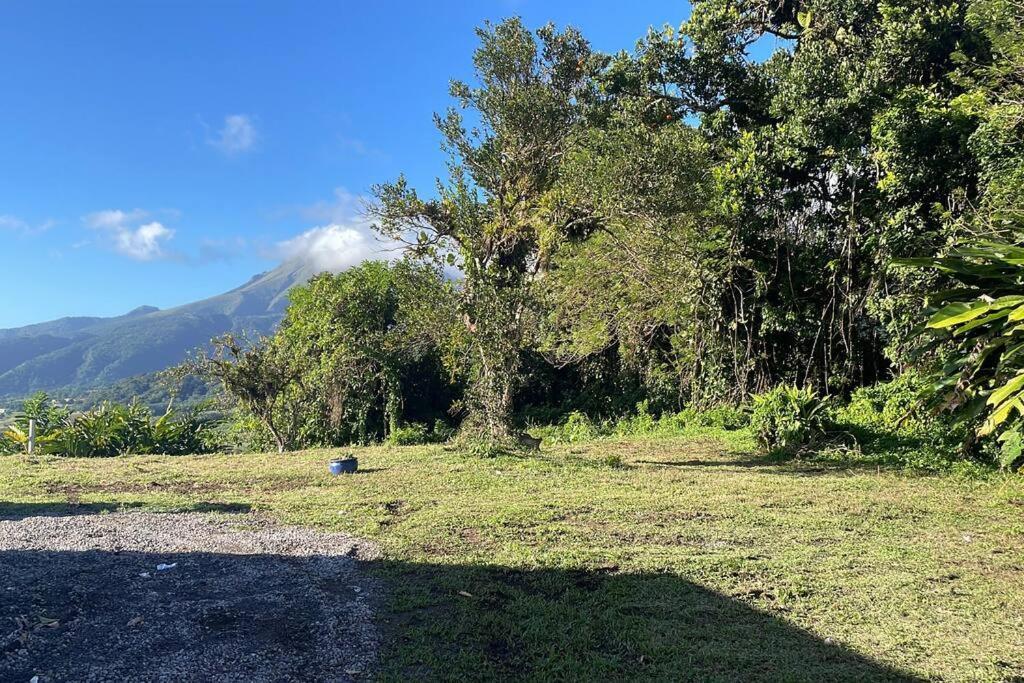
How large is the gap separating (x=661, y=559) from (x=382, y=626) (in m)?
2.12

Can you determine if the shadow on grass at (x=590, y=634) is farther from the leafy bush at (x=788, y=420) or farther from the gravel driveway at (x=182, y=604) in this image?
the leafy bush at (x=788, y=420)

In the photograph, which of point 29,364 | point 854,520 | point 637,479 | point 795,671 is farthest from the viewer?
point 29,364

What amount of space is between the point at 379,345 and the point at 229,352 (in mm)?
4736

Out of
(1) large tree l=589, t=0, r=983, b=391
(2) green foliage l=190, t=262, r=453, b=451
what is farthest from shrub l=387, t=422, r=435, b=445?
(1) large tree l=589, t=0, r=983, b=391

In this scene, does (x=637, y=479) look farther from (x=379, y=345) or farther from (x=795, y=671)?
(x=379, y=345)

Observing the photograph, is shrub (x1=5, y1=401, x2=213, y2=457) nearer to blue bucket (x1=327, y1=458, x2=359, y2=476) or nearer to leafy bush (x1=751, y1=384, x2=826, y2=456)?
blue bucket (x1=327, y1=458, x2=359, y2=476)

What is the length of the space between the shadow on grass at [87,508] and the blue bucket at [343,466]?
198cm

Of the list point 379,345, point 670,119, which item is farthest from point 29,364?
point 670,119

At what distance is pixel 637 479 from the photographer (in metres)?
7.98

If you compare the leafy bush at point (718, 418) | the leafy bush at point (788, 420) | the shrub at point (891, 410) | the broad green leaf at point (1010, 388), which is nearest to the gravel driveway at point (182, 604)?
the broad green leaf at point (1010, 388)

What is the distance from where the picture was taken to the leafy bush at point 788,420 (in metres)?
9.71

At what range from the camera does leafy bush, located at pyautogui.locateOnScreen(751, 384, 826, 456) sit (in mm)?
9711

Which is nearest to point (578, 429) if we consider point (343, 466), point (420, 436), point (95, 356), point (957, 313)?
point (420, 436)

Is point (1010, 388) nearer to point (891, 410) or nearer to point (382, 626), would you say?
point (382, 626)
